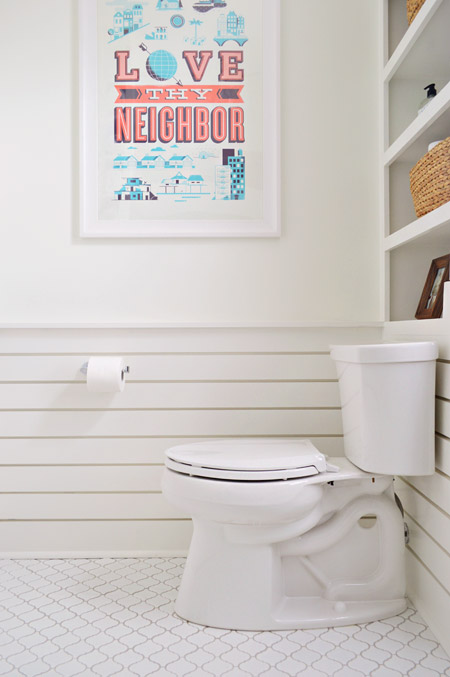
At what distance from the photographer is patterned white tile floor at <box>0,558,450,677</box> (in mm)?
1272

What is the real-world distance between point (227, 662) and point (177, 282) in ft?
3.84

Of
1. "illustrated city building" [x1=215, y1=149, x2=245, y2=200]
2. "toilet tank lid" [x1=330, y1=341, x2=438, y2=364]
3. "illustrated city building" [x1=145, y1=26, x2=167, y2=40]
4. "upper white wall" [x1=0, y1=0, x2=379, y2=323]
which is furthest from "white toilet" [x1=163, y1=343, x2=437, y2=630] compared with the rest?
"illustrated city building" [x1=145, y1=26, x2=167, y2=40]

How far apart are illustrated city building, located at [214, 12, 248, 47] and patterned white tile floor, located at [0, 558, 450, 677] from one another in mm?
1804

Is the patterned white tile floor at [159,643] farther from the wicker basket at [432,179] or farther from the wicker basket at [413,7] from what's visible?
the wicker basket at [413,7]

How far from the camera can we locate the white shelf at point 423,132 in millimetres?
1416

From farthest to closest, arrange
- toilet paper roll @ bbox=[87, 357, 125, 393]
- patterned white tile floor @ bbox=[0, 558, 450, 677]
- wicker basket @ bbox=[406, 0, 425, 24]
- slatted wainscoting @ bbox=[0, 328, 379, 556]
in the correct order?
1. slatted wainscoting @ bbox=[0, 328, 379, 556]
2. toilet paper roll @ bbox=[87, 357, 125, 393]
3. wicker basket @ bbox=[406, 0, 425, 24]
4. patterned white tile floor @ bbox=[0, 558, 450, 677]

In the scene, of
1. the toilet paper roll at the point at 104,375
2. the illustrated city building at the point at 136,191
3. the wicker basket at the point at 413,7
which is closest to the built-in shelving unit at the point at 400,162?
the wicker basket at the point at 413,7

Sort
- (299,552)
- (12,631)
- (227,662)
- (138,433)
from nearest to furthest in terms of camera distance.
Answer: (227,662) → (12,631) → (299,552) → (138,433)

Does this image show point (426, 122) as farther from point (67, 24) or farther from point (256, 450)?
point (67, 24)

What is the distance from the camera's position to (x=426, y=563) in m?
1.52

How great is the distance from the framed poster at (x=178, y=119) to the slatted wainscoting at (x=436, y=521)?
77 centimetres

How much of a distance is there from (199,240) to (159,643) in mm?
1240

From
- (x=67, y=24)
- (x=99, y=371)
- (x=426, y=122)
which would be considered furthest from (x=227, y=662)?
(x=67, y=24)

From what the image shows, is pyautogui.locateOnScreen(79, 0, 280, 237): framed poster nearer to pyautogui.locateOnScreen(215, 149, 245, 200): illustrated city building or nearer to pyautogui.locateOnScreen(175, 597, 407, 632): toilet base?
pyautogui.locateOnScreen(215, 149, 245, 200): illustrated city building
